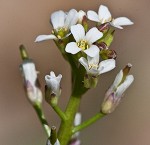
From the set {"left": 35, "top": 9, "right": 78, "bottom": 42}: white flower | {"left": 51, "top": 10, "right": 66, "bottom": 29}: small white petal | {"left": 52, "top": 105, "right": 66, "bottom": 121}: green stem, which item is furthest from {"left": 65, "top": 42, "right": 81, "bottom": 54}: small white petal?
{"left": 52, "top": 105, "right": 66, "bottom": 121}: green stem

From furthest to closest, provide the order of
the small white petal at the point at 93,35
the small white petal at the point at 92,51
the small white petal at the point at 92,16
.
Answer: the small white petal at the point at 92,16 → the small white petal at the point at 93,35 → the small white petal at the point at 92,51

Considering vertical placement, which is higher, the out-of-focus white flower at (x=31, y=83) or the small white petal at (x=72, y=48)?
the small white petal at (x=72, y=48)

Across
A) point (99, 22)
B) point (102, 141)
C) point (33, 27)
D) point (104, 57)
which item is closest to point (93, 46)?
point (104, 57)

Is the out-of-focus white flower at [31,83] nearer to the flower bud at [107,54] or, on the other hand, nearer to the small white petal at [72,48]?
the small white petal at [72,48]

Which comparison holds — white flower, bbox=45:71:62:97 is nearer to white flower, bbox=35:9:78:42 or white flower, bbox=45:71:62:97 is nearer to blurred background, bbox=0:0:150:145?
white flower, bbox=35:9:78:42

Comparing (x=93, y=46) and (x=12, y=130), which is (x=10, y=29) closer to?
(x=12, y=130)

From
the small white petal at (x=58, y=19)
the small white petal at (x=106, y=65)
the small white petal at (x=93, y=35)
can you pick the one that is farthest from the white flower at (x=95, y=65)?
the small white petal at (x=58, y=19)
